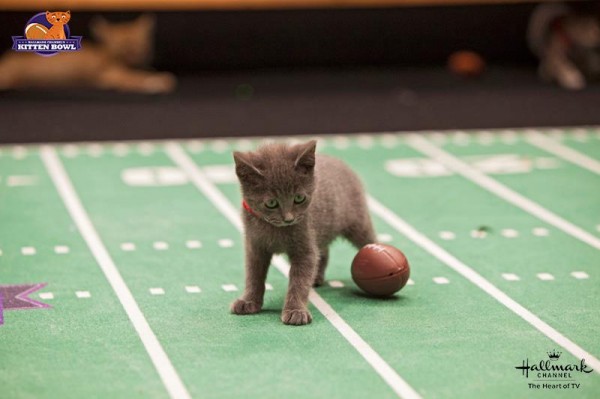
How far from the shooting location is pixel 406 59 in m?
14.7

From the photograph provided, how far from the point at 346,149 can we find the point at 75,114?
124 inches

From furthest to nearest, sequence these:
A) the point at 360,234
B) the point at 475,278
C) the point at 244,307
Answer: the point at 475,278 → the point at 360,234 → the point at 244,307

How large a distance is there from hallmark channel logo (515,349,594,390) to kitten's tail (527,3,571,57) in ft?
30.2

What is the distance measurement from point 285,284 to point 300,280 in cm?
76

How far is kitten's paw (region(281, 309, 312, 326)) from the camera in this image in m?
5.66

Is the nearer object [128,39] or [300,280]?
[300,280]

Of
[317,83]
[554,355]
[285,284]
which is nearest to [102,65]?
[317,83]

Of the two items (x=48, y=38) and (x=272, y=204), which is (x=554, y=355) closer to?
(x=272, y=204)

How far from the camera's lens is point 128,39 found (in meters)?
12.9

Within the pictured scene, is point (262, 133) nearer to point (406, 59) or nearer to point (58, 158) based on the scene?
point (58, 158)

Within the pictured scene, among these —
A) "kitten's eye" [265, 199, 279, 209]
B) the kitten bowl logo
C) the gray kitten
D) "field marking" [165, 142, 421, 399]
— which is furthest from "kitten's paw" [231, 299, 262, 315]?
the kitten bowl logo

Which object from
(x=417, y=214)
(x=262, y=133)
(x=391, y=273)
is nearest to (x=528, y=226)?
(x=417, y=214)

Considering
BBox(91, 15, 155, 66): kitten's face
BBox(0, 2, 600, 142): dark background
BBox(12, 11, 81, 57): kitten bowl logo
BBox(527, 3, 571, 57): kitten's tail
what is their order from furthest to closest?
BBox(527, 3, 571, 57): kitten's tail
BBox(91, 15, 155, 66): kitten's face
BBox(0, 2, 600, 142): dark background
BBox(12, 11, 81, 57): kitten bowl logo

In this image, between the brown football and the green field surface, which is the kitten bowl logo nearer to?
the green field surface
